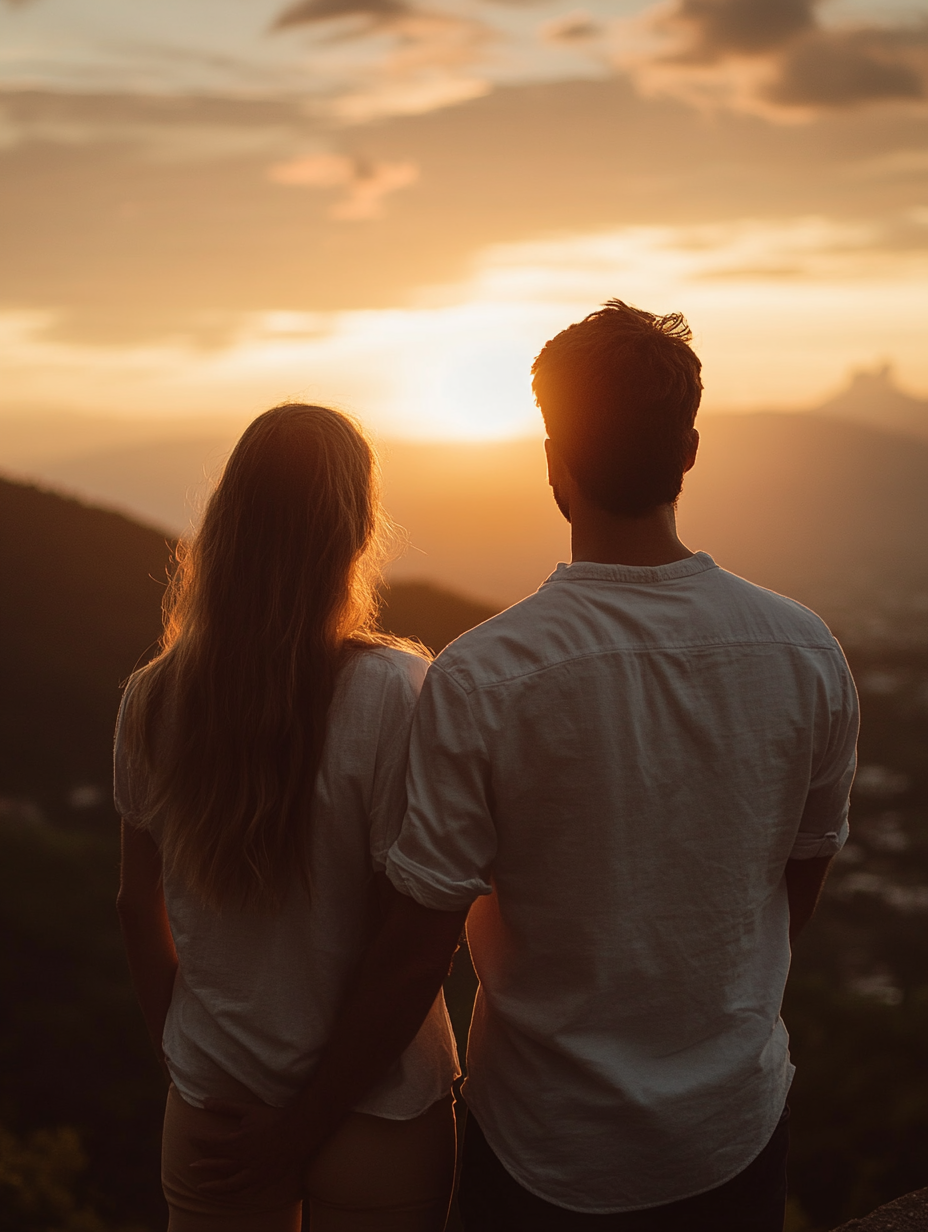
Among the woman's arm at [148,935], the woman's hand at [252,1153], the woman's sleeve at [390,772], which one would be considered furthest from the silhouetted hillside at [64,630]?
the woman's sleeve at [390,772]

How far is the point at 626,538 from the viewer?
207 centimetres

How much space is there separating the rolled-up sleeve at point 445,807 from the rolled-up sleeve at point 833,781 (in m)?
0.82

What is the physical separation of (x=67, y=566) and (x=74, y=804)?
550cm

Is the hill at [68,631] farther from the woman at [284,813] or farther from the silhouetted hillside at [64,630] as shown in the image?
the woman at [284,813]

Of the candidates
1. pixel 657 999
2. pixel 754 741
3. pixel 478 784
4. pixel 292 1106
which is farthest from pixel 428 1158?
pixel 754 741

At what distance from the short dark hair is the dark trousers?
58.2 inches

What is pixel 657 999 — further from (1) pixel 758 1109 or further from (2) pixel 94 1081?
(2) pixel 94 1081

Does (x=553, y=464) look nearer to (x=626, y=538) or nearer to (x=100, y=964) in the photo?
(x=626, y=538)

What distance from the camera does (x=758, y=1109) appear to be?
2.09 meters

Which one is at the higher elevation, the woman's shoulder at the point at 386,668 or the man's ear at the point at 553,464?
the man's ear at the point at 553,464

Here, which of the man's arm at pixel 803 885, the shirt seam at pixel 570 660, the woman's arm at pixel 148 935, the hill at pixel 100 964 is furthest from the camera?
the hill at pixel 100 964

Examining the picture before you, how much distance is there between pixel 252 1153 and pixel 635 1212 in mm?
882

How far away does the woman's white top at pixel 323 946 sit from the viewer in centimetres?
220

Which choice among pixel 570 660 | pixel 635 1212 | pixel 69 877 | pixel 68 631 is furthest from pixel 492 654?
pixel 68 631
